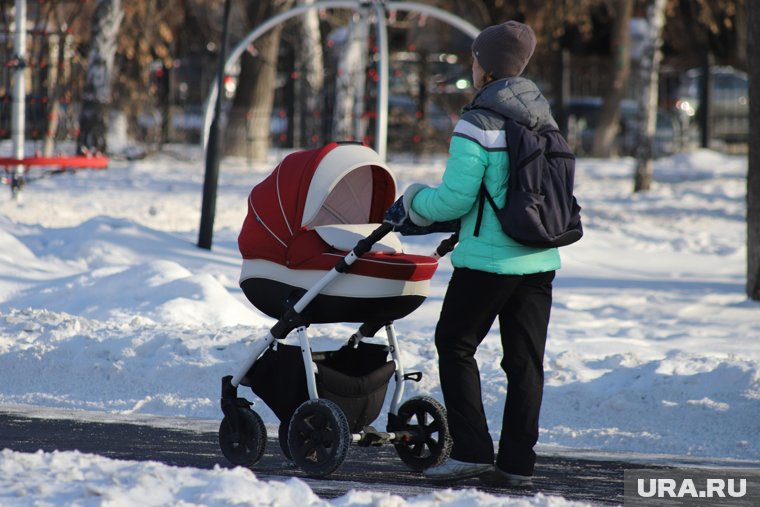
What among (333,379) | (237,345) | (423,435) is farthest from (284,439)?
(237,345)

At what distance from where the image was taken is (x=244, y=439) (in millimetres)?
5688

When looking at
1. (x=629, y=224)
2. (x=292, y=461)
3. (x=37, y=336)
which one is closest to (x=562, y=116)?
(x=629, y=224)

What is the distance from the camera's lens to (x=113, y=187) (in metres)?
20.0

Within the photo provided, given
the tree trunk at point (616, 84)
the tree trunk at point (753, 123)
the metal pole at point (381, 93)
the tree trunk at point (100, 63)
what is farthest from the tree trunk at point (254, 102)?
the tree trunk at point (753, 123)

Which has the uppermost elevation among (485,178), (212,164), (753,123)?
(753,123)

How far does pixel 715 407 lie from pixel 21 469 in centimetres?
372

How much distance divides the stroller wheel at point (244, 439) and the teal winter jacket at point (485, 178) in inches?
44.0

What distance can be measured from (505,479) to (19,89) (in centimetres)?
1233

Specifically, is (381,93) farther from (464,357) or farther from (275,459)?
(464,357)

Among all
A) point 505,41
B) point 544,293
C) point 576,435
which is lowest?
point 576,435

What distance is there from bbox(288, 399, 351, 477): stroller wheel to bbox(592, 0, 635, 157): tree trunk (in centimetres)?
2295

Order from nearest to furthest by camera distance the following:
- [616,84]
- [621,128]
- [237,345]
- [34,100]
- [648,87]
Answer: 1. [237,345]
2. [34,100]
3. [648,87]
4. [616,84]
5. [621,128]

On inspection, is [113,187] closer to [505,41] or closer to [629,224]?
[629,224]
